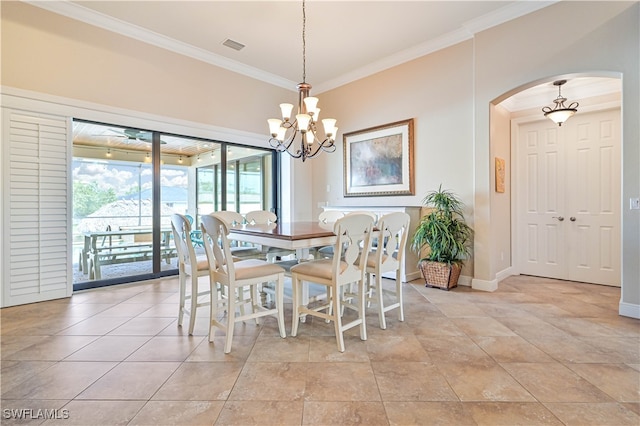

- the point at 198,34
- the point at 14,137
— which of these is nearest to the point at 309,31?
the point at 198,34

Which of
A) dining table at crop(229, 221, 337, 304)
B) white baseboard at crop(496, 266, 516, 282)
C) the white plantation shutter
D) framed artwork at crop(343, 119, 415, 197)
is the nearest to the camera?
dining table at crop(229, 221, 337, 304)

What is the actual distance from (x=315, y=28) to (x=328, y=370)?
12.5ft

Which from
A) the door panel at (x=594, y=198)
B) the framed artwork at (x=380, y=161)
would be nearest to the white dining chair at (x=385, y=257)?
the framed artwork at (x=380, y=161)

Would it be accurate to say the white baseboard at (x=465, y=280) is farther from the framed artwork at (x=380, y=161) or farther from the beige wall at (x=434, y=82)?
the framed artwork at (x=380, y=161)

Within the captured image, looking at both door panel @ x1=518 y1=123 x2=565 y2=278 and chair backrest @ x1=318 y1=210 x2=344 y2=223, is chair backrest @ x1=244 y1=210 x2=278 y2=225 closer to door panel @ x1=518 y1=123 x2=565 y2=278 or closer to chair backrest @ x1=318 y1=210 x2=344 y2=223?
chair backrest @ x1=318 y1=210 x2=344 y2=223

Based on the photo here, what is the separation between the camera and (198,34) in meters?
3.85

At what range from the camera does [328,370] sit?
1849 millimetres

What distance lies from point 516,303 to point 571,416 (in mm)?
1919

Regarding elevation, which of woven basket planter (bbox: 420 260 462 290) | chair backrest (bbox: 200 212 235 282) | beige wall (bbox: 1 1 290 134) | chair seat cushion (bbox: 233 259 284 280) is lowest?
woven basket planter (bbox: 420 260 462 290)

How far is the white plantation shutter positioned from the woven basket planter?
4.30m

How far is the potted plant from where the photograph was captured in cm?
358

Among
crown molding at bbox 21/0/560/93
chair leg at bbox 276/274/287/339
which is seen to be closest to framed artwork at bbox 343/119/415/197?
crown molding at bbox 21/0/560/93

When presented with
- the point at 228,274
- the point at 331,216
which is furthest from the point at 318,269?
the point at 331,216

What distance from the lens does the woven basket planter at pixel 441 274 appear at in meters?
3.58
